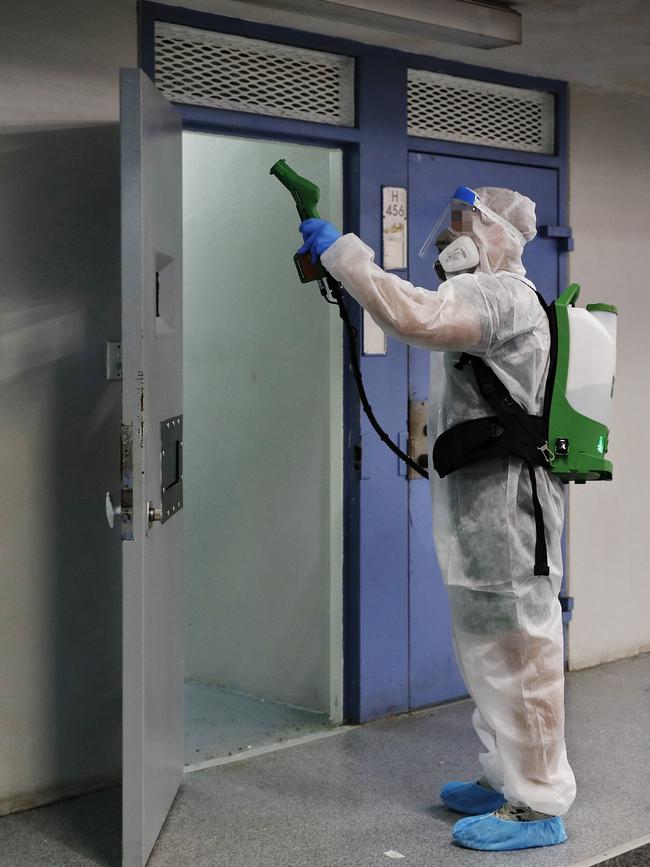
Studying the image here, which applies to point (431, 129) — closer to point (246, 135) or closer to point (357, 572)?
point (246, 135)

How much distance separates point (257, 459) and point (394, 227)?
0.99 meters

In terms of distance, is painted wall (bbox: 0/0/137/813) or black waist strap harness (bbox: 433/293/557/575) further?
painted wall (bbox: 0/0/137/813)

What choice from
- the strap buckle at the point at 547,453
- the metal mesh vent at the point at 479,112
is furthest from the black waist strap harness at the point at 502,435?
the metal mesh vent at the point at 479,112

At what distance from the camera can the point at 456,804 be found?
3.08m

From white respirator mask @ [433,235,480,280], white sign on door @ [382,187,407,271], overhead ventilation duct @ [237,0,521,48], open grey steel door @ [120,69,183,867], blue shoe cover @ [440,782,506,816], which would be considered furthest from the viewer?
white sign on door @ [382,187,407,271]

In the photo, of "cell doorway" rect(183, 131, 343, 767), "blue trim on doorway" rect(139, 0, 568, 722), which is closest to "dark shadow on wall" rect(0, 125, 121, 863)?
"cell doorway" rect(183, 131, 343, 767)

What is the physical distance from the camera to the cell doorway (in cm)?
382

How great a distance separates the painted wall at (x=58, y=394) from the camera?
9.80ft

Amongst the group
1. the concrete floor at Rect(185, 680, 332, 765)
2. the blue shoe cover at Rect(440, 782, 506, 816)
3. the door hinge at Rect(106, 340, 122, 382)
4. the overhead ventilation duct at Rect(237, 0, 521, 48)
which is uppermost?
the overhead ventilation duct at Rect(237, 0, 521, 48)

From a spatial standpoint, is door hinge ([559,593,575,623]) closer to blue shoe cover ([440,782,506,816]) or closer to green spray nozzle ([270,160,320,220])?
blue shoe cover ([440,782,506,816])

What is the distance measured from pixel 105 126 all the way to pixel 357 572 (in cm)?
165

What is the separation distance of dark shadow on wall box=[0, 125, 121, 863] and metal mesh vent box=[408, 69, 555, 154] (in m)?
1.23

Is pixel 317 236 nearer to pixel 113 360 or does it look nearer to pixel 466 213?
pixel 466 213

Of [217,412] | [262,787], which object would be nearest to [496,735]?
[262,787]
